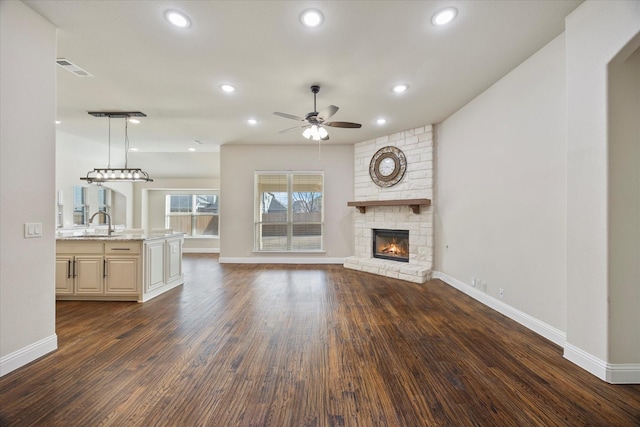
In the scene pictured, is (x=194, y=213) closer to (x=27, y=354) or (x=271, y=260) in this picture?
(x=271, y=260)

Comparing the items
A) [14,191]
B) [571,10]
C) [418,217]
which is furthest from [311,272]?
[571,10]

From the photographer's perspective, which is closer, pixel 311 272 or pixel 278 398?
pixel 278 398

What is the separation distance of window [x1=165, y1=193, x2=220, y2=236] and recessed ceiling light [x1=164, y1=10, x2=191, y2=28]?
7268 millimetres

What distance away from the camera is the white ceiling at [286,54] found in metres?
2.20

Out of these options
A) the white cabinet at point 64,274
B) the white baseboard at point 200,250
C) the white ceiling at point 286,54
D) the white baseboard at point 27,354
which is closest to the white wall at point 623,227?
the white ceiling at point 286,54

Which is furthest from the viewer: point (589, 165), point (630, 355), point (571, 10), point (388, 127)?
point (388, 127)

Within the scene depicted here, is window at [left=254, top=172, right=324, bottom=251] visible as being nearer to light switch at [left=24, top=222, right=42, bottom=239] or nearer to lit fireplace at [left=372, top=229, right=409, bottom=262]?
lit fireplace at [left=372, top=229, right=409, bottom=262]

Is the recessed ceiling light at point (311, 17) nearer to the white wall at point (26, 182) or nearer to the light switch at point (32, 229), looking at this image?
the white wall at point (26, 182)

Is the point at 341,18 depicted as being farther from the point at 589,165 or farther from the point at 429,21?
the point at 589,165

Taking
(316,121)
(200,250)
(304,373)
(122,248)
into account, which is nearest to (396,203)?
(316,121)

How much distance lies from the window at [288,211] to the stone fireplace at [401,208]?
1.00 meters

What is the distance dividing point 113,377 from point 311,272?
3890 millimetres

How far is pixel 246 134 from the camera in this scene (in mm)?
5723

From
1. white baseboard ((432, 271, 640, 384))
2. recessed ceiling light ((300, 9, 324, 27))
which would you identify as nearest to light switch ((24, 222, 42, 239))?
recessed ceiling light ((300, 9, 324, 27))
